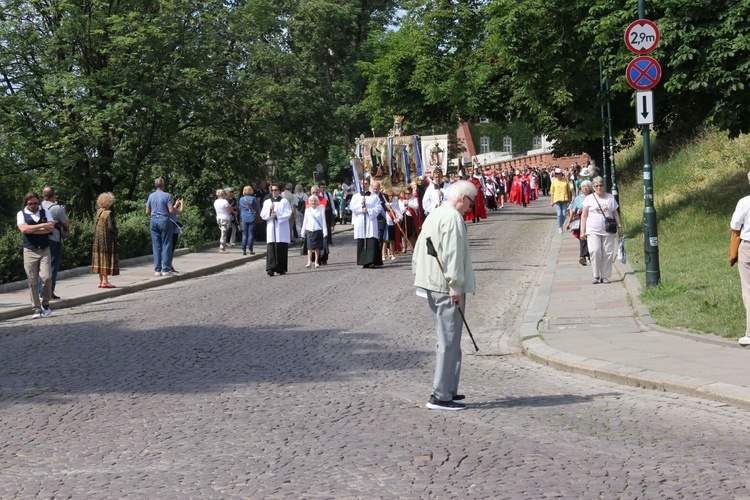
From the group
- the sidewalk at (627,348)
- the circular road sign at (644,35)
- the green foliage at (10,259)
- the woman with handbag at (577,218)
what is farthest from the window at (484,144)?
the circular road sign at (644,35)

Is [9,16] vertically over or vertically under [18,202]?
over

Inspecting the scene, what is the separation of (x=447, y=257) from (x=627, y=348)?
10.5 feet

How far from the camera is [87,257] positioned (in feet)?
78.8

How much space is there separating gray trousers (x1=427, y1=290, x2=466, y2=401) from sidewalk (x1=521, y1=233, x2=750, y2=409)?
1.79 meters

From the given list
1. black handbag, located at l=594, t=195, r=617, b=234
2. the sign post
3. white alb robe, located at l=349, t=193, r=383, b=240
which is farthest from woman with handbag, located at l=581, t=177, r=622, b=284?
white alb robe, located at l=349, t=193, r=383, b=240

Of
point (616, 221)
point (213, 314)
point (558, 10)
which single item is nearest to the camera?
point (213, 314)

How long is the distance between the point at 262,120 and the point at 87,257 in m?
12.3

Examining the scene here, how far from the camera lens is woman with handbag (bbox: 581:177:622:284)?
53.3ft

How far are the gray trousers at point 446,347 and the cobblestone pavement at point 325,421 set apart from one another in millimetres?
235

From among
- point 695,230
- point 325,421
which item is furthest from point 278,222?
point 325,421

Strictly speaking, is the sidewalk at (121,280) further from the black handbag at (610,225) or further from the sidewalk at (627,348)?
the black handbag at (610,225)

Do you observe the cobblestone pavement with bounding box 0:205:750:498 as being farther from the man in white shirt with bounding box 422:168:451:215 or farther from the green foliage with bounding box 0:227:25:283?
the man in white shirt with bounding box 422:168:451:215

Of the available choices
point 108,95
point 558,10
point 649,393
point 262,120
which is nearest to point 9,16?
point 108,95

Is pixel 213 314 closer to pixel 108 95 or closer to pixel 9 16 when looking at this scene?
pixel 108 95
